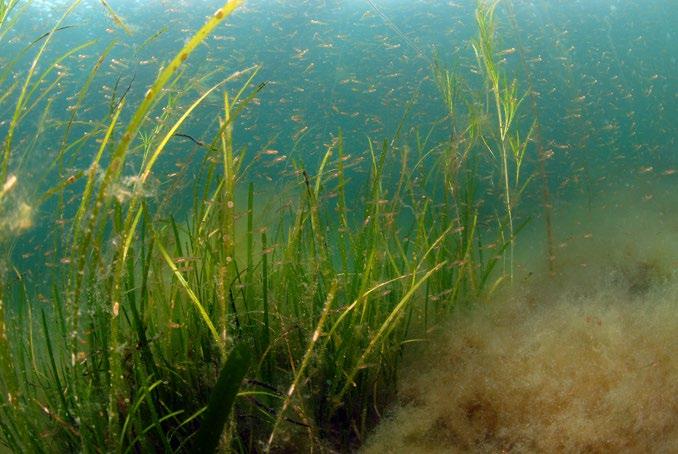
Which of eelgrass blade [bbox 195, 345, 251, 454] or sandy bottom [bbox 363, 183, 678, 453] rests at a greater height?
eelgrass blade [bbox 195, 345, 251, 454]

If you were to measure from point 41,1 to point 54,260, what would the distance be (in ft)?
41.6

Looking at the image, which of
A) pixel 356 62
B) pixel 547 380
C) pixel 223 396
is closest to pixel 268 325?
pixel 223 396

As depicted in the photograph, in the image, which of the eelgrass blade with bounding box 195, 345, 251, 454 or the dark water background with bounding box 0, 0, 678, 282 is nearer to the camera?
the eelgrass blade with bounding box 195, 345, 251, 454

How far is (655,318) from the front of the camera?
279 centimetres

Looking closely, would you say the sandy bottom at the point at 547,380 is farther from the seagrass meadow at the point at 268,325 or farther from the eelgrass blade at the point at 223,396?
the eelgrass blade at the point at 223,396

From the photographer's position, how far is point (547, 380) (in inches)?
93.0

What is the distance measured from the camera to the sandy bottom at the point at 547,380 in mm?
Answer: 2104

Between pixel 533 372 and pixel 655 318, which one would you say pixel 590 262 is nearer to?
pixel 655 318

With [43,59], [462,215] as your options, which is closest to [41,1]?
[43,59]

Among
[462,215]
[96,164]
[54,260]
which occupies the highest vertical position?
[96,164]

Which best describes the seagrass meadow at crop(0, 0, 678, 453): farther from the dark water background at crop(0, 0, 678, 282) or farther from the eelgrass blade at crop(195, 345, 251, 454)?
the dark water background at crop(0, 0, 678, 282)

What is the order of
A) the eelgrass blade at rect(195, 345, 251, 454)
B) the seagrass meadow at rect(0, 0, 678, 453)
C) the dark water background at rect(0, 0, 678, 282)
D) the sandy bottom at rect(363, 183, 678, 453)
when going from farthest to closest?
1. the dark water background at rect(0, 0, 678, 282)
2. the sandy bottom at rect(363, 183, 678, 453)
3. the seagrass meadow at rect(0, 0, 678, 453)
4. the eelgrass blade at rect(195, 345, 251, 454)

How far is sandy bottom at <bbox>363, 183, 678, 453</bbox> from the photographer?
2.10 meters

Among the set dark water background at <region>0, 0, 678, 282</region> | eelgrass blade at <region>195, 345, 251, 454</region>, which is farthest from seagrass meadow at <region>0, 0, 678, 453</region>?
dark water background at <region>0, 0, 678, 282</region>
